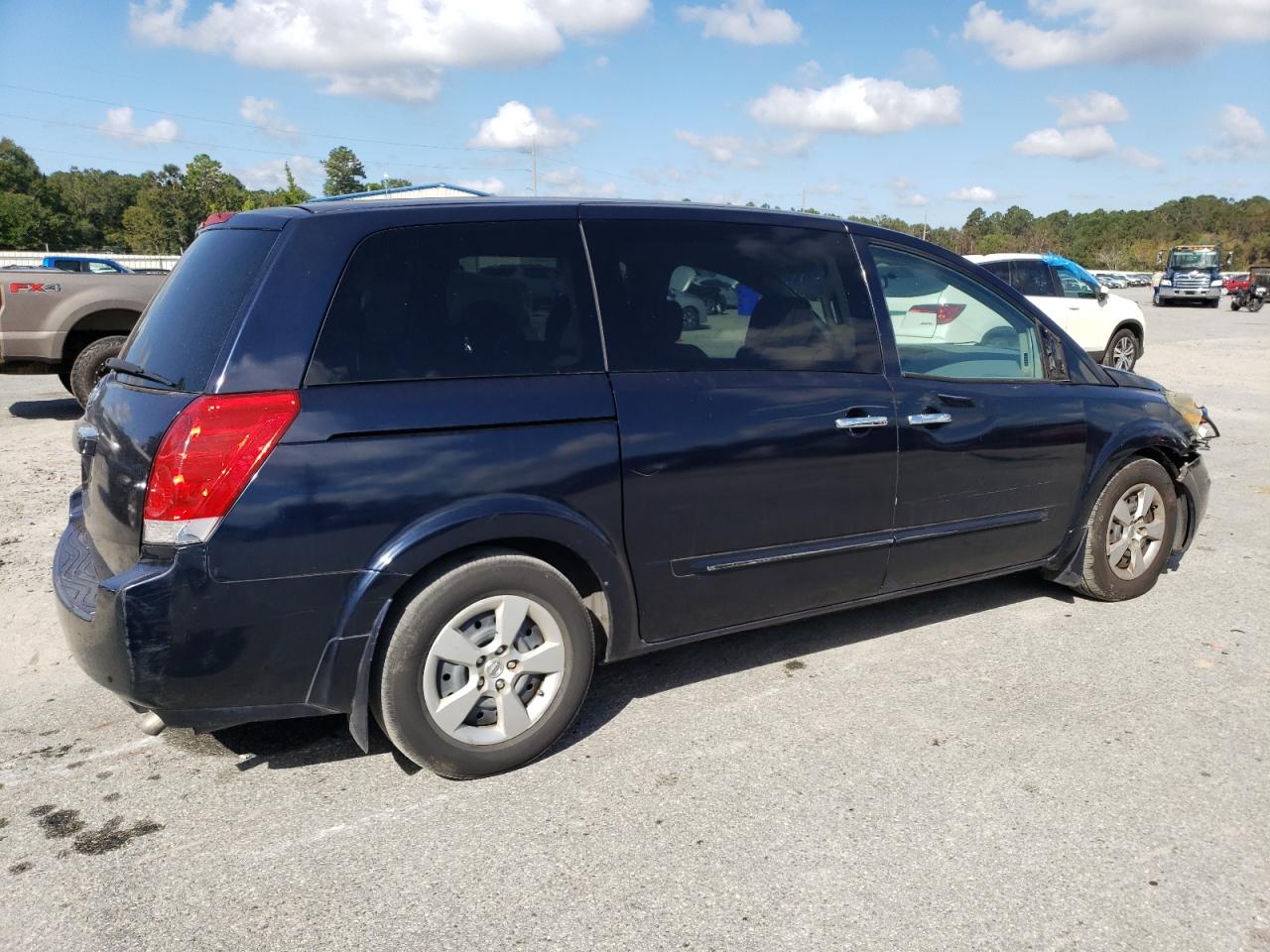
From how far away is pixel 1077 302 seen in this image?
1378cm

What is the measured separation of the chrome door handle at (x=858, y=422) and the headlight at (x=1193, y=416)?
207 centimetres

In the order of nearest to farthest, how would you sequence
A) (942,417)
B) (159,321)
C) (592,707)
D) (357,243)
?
1. (357,243)
2. (159,321)
3. (592,707)
4. (942,417)

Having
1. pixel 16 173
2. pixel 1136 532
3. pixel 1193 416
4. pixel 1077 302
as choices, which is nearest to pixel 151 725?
pixel 1136 532

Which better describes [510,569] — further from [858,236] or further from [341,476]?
[858,236]

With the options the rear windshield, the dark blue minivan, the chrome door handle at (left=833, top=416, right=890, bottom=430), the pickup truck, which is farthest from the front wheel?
the rear windshield

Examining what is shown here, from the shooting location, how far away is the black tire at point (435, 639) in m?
2.96

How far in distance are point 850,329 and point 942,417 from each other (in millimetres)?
531

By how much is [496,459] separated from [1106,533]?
3.15m

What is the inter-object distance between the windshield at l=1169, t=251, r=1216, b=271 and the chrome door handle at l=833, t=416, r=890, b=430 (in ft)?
136

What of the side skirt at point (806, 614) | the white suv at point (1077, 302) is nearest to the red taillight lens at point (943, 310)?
the side skirt at point (806, 614)

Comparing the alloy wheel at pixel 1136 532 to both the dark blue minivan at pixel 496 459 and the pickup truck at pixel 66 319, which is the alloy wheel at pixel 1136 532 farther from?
the pickup truck at pixel 66 319

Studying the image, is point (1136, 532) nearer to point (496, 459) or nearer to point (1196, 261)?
point (496, 459)

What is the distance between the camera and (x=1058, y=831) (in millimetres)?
2848


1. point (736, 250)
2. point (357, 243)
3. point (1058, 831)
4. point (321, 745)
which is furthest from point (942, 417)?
point (321, 745)
